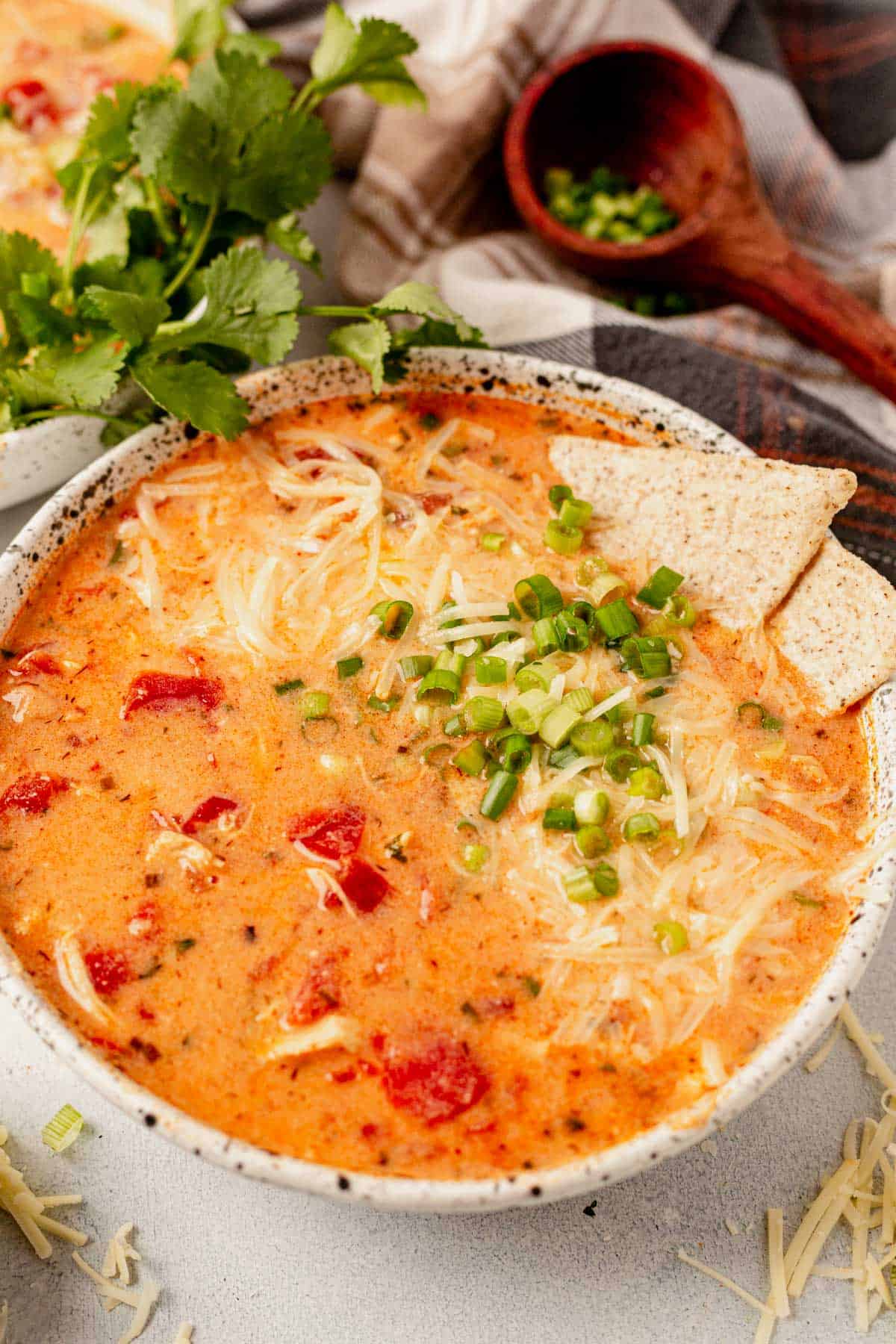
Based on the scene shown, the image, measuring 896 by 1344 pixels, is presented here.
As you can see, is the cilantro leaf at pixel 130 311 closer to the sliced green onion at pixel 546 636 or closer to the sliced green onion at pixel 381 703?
the sliced green onion at pixel 381 703

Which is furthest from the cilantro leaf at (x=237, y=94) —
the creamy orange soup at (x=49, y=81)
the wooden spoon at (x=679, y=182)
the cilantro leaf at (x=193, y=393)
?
the wooden spoon at (x=679, y=182)

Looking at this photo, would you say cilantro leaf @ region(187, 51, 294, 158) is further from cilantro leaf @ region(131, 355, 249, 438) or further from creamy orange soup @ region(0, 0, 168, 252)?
creamy orange soup @ region(0, 0, 168, 252)

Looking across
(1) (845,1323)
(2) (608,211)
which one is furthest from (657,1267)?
(2) (608,211)

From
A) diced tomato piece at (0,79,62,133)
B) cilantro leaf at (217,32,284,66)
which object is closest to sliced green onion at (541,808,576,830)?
cilantro leaf at (217,32,284,66)

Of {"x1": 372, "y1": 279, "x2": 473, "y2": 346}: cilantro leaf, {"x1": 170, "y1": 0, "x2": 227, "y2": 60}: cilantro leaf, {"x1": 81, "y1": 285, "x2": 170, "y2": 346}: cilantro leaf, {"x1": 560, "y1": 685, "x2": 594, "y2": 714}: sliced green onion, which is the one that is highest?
{"x1": 170, "y1": 0, "x2": 227, "y2": 60}: cilantro leaf

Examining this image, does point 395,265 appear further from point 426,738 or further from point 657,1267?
point 657,1267

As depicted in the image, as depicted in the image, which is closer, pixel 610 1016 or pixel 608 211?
pixel 610 1016

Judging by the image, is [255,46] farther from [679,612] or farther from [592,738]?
[592,738]
